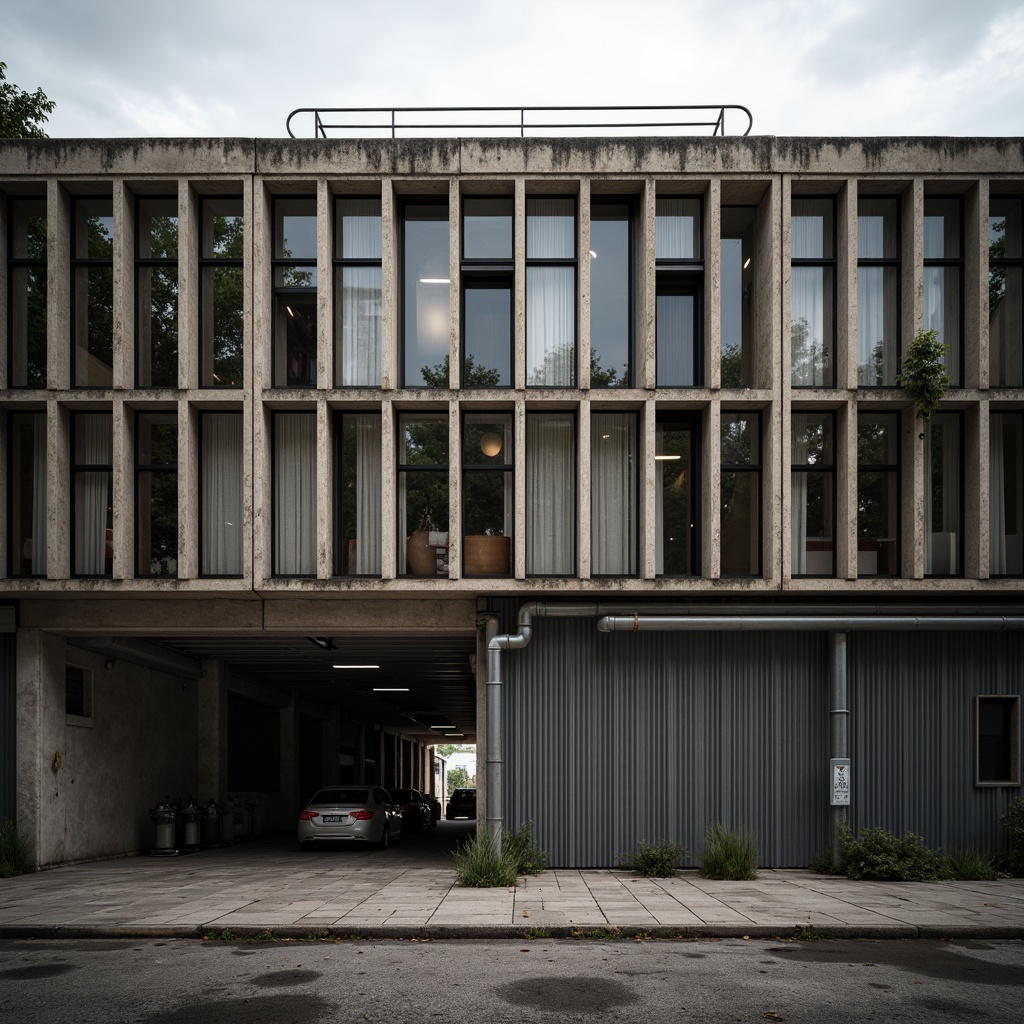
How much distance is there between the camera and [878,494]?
16.1 m

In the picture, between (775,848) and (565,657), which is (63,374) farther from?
(775,848)

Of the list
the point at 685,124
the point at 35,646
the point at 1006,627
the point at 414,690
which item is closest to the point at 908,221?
the point at 685,124

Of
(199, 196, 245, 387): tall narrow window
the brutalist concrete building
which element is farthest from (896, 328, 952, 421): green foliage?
(199, 196, 245, 387): tall narrow window

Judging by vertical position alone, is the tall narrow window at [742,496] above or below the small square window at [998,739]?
above

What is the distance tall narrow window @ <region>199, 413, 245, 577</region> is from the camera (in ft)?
53.1

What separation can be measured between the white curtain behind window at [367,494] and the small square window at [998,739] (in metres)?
9.54

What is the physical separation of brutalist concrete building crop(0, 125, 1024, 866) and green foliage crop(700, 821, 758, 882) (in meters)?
0.81

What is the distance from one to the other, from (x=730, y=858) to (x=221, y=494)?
9255 millimetres

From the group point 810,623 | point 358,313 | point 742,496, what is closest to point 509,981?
point 810,623

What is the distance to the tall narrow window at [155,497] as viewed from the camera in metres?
16.2

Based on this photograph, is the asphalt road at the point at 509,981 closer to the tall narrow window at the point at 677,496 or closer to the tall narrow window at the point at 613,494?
the tall narrow window at the point at 677,496

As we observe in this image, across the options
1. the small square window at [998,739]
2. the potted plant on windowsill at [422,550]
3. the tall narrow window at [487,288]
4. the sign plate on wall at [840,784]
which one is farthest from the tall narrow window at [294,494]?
the small square window at [998,739]

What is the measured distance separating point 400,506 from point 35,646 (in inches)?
243

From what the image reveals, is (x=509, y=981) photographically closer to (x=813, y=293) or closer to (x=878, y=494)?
(x=878, y=494)
